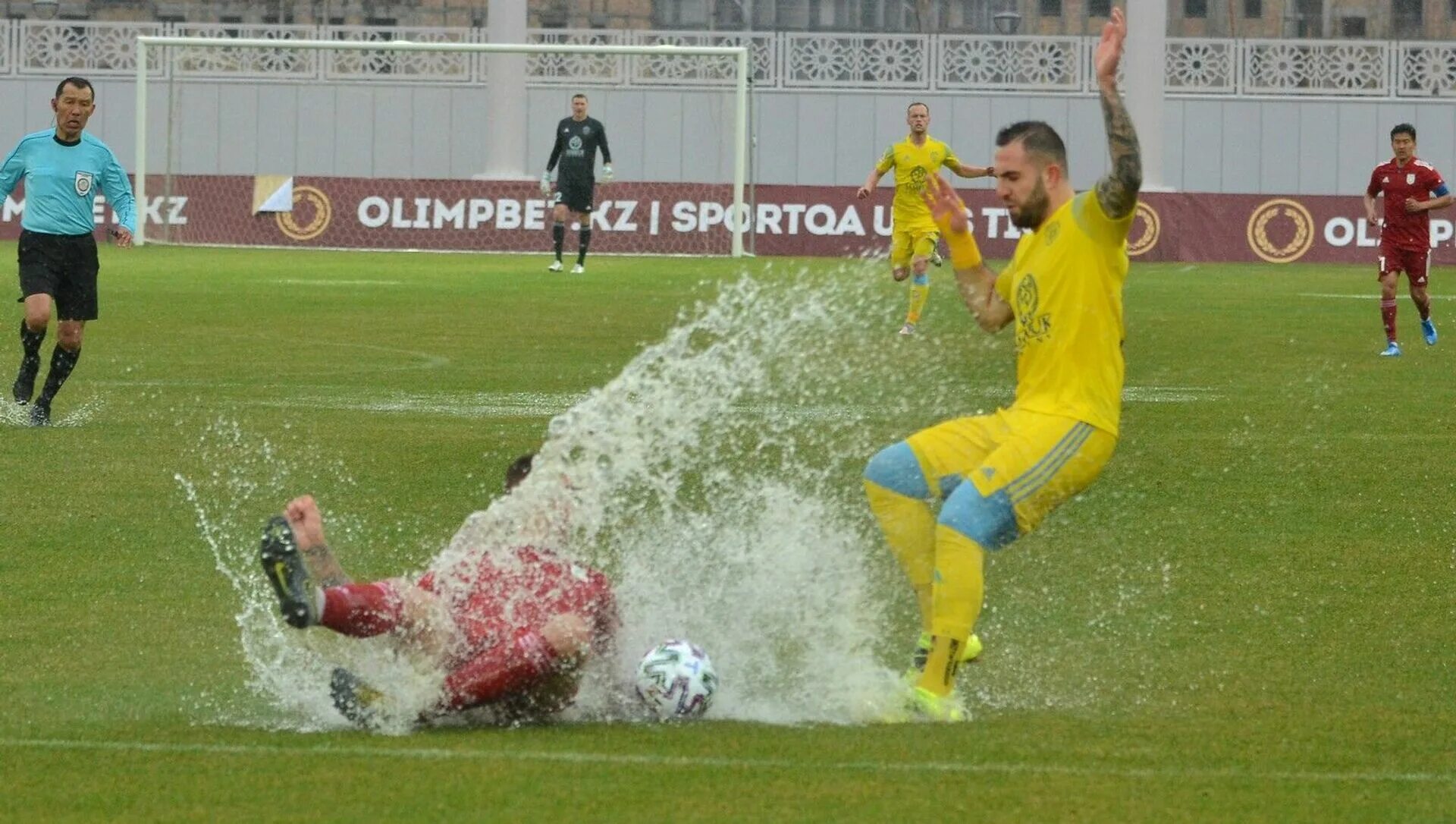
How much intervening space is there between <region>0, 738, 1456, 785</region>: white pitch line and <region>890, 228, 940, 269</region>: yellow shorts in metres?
16.6

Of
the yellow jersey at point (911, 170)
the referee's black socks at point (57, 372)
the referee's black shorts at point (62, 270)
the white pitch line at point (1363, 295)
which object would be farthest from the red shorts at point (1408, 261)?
the referee's black socks at point (57, 372)

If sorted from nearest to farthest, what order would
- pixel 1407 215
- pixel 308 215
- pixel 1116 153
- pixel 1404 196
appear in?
1. pixel 1116 153
2. pixel 1407 215
3. pixel 1404 196
4. pixel 308 215

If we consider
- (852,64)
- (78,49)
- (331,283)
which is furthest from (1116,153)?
(78,49)

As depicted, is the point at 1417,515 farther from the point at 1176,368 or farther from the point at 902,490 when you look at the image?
the point at 1176,368

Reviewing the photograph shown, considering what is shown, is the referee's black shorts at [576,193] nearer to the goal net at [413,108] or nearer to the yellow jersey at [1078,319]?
the goal net at [413,108]

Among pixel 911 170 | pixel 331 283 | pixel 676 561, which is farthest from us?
pixel 331 283

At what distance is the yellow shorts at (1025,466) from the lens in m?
6.27

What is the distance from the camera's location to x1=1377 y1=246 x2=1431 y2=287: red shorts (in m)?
20.8

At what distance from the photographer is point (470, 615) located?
6176 mm

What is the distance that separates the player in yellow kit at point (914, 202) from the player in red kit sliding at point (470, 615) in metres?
15.6

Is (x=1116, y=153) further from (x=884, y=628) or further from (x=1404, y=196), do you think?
(x=1404, y=196)

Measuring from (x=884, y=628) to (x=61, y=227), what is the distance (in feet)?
25.1

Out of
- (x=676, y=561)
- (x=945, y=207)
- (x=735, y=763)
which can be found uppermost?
(x=945, y=207)

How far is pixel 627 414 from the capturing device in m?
7.34
